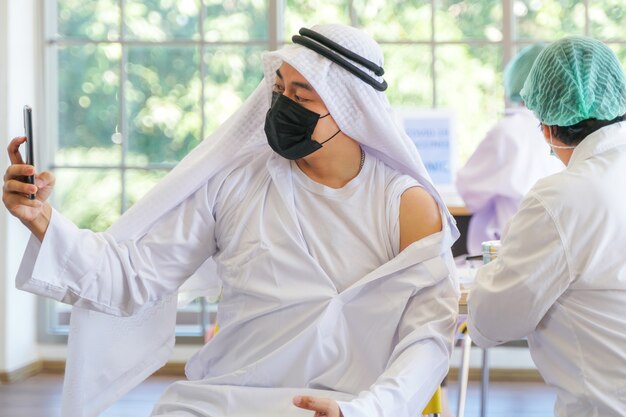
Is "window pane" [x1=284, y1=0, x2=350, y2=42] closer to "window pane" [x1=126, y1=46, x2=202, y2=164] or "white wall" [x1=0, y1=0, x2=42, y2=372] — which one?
"window pane" [x1=126, y1=46, x2=202, y2=164]

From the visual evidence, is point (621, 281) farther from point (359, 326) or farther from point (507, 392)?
point (507, 392)

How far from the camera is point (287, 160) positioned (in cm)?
213

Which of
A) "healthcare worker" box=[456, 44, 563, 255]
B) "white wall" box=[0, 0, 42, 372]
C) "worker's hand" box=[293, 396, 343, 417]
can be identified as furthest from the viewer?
"white wall" box=[0, 0, 42, 372]

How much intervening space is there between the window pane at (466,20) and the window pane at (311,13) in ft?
1.63

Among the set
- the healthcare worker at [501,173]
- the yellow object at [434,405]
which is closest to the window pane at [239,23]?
the healthcare worker at [501,173]

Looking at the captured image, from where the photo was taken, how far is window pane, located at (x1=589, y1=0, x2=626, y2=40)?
5066mm

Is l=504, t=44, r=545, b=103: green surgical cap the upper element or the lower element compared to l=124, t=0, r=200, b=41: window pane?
lower

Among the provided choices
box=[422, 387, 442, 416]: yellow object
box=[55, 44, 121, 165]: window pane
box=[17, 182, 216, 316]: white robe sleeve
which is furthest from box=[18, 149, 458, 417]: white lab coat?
box=[55, 44, 121, 165]: window pane

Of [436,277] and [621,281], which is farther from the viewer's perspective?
[436,277]

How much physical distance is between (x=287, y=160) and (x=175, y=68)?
10.5ft

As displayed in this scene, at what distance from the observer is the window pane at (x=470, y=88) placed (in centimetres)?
511

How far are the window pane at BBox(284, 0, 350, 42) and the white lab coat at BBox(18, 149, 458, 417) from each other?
3.19 metres

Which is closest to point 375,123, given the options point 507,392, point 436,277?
point 436,277

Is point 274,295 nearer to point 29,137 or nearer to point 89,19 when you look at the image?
point 29,137
